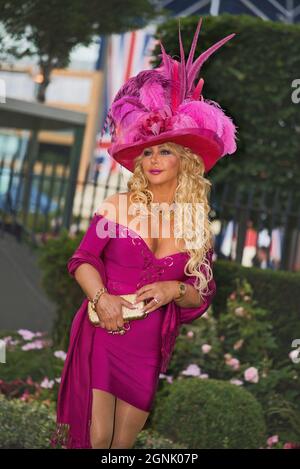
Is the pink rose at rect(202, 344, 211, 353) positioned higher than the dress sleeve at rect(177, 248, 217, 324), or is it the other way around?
the dress sleeve at rect(177, 248, 217, 324)

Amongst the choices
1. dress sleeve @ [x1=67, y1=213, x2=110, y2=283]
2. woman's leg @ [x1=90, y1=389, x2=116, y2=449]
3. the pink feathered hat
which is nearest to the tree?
the pink feathered hat

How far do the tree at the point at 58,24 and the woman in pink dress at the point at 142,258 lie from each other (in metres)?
6.41

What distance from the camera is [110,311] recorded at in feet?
13.5

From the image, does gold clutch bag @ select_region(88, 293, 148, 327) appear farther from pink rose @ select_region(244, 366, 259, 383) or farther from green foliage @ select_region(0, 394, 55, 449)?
→ pink rose @ select_region(244, 366, 259, 383)

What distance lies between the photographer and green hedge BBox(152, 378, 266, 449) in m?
6.59

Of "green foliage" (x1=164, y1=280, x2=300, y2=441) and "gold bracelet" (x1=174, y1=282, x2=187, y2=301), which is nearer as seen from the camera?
"gold bracelet" (x1=174, y1=282, x2=187, y2=301)

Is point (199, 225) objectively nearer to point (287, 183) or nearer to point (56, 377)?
point (56, 377)

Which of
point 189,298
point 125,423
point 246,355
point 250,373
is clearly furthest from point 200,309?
point 246,355

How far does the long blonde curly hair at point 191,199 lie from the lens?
171 inches

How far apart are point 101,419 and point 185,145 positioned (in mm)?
1380

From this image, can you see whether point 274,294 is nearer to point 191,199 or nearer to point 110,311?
point 191,199
